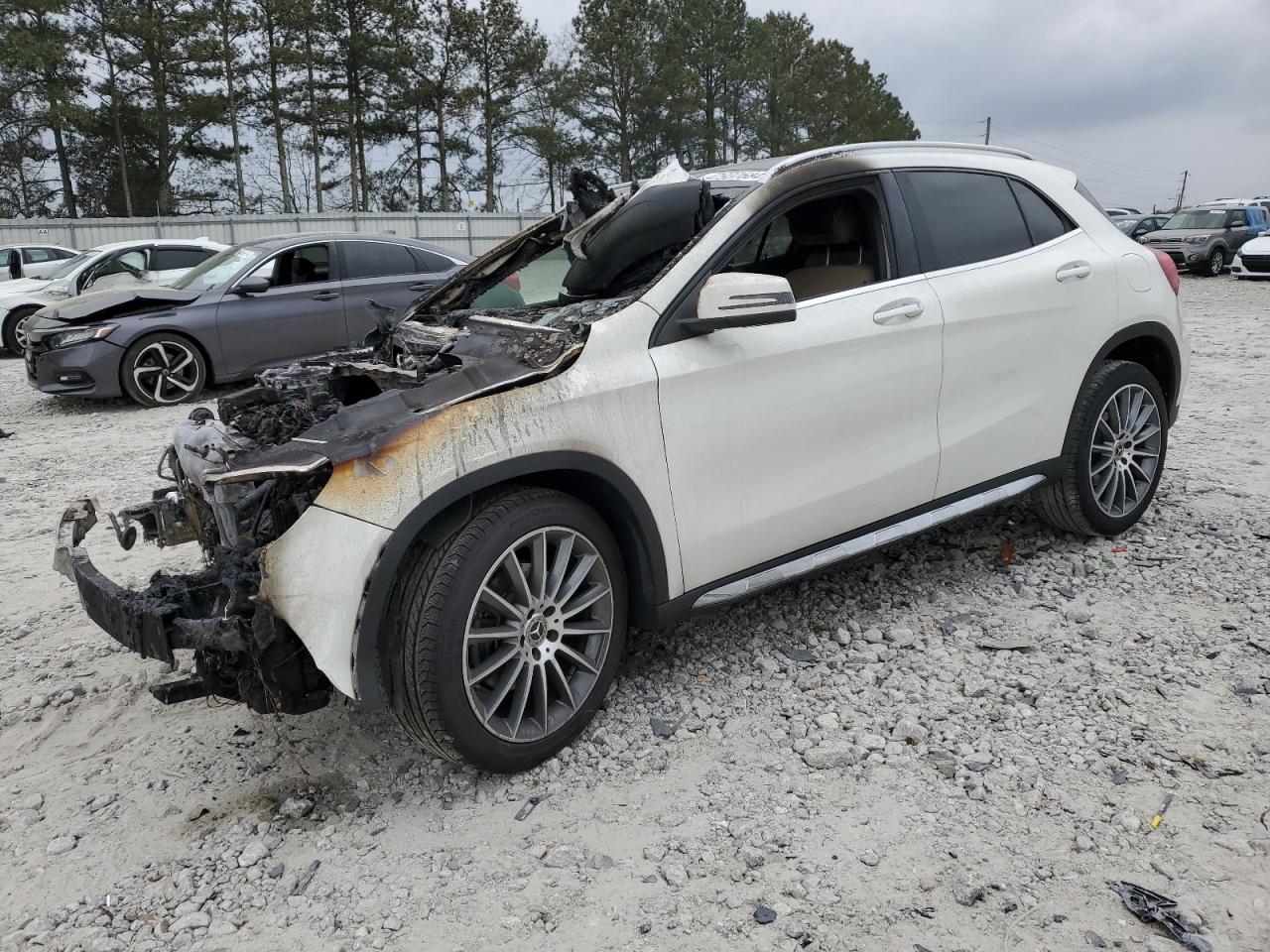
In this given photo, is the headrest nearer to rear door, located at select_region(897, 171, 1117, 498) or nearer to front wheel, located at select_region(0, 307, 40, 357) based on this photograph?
rear door, located at select_region(897, 171, 1117, 498)

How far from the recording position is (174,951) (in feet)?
7.75

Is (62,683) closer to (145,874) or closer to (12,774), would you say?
(12,774)

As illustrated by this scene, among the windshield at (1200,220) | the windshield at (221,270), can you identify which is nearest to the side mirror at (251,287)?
the windshield at (221,270)

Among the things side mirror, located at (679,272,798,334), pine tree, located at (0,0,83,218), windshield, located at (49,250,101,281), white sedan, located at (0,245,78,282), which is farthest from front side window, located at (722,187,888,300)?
pine tree, located at (0,0,83,218)

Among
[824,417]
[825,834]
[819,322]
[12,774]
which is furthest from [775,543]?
[12,774]

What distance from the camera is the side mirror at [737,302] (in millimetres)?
3018

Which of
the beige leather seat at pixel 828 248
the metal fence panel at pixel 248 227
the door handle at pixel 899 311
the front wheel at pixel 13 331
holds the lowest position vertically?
the door handle at pixel 899 311

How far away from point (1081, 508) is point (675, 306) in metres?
2.46

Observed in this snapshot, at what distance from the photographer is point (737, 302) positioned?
3.02 metres

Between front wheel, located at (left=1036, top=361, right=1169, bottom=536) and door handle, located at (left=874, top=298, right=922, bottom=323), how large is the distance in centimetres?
117

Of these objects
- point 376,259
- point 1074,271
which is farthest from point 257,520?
point 376,259

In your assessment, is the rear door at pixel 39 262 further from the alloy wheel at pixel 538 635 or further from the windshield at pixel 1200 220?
the windshield at pixel 1200 220

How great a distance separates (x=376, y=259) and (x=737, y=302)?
7.53 metres

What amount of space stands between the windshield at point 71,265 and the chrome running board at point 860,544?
12.8 m
